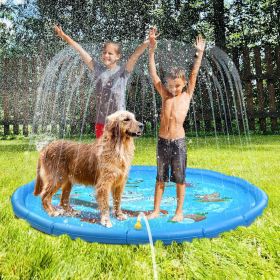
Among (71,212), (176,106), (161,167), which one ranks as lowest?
(71,212)

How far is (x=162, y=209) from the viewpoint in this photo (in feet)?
13.0

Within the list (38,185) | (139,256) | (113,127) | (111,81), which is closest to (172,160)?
(113,127)

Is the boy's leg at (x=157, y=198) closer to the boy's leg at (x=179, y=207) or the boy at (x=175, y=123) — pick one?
the boy at (x=175, y=123)

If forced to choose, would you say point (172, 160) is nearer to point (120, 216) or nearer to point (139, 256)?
point (120, 216)

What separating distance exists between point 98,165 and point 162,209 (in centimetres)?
85

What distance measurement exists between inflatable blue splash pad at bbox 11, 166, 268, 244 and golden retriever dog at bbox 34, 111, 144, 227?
0.18 m

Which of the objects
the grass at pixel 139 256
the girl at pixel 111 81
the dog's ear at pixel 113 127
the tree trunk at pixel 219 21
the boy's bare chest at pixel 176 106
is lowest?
the grass at pixel 139 256

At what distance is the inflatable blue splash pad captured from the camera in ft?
9.51

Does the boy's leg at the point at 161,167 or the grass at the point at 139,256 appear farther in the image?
the boy's leg at the point at 161,167

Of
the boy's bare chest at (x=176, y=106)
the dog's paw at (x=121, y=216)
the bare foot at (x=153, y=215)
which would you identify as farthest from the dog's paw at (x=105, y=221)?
the boy's bare chest at (x=176, y=106)

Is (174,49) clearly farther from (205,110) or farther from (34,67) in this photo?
(34,67)

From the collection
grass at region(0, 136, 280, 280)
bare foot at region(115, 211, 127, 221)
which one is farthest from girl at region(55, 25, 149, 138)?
grass at region(0, 136, 280, 280)

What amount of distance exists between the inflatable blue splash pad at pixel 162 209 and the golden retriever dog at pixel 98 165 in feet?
0.58

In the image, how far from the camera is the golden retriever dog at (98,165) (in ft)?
11.2
